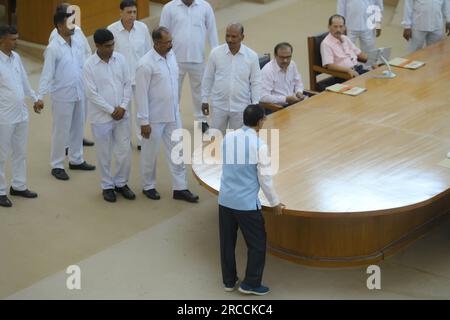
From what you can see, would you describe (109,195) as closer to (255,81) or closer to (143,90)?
(143,90)

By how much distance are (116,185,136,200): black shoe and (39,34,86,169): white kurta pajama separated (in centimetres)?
65

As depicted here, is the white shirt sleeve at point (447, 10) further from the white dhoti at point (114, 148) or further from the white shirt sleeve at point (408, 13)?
the white dhoti at point (114, 148)

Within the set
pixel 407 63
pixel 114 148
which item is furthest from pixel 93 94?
pixel 407 63

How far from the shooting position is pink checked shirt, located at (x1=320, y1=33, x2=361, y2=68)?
9.14 m

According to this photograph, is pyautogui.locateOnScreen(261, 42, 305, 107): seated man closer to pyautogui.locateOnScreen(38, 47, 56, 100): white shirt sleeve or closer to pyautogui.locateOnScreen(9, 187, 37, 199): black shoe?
pyautogui.locateOnScreen(38, 47, 56, 100): white shirt sleeve

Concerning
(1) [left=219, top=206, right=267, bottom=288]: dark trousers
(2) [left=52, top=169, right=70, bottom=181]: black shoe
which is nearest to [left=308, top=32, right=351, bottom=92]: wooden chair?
(2) [left=52, top=169, right=70, bottom=181]: black shoe

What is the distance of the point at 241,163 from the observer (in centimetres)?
598

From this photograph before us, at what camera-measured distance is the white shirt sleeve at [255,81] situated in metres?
7.92

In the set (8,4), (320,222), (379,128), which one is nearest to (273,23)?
(8,4)

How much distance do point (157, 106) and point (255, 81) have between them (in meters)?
0.92

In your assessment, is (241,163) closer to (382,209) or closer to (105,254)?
(382,209)

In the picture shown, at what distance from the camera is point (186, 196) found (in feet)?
A: 25.4

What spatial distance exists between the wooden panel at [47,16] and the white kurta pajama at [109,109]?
3375 millimetres

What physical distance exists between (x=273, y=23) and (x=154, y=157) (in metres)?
5.38
